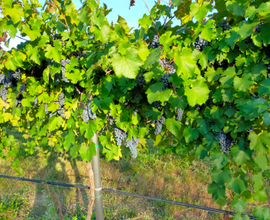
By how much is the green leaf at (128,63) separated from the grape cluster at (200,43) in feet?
1.37

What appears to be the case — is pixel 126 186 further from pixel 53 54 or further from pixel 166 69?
pixel 166 69

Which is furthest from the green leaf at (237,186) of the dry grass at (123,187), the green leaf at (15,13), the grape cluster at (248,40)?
the dry grass at (123,187)

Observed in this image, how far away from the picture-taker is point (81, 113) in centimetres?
147

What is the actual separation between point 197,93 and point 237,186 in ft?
2.05

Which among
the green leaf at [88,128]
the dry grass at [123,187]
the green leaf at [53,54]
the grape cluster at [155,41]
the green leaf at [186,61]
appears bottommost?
the dry grass at [123,187]

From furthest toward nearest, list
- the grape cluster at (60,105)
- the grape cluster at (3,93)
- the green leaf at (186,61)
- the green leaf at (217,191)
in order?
the grape cluster at (3,93)
the grape cluster at (60,105)
the green leaf at (217,191)
the green leaf at (186,61)

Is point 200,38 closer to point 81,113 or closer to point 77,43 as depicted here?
point 77,43

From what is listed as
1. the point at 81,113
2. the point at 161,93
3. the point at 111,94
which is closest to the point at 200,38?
the point at 161,93

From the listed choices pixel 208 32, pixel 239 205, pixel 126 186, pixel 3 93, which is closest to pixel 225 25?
pixel 208 32

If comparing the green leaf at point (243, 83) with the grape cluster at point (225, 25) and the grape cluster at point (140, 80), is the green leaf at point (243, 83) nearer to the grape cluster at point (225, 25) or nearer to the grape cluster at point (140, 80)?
the grape cluster at point (225, 25)

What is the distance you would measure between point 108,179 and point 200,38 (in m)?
3.67

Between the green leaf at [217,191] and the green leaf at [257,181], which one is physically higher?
the green leaf at [257,181]

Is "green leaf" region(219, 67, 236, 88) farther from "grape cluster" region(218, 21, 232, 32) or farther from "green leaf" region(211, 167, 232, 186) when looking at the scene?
"green leaf" region(211, 167, 232, 186)

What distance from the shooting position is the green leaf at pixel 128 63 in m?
0.90
